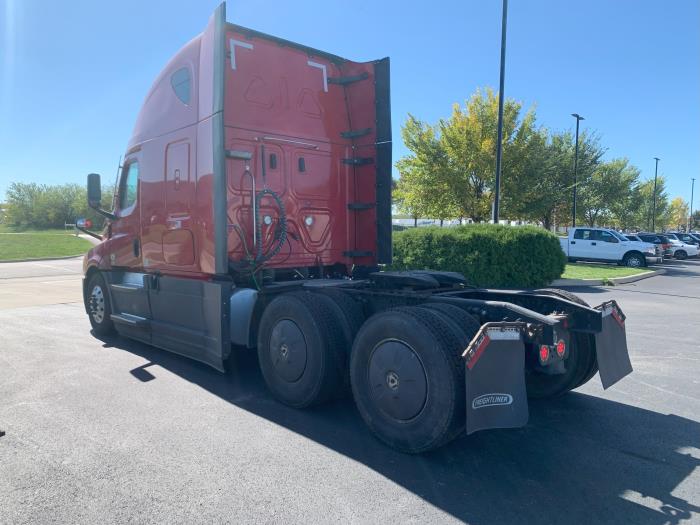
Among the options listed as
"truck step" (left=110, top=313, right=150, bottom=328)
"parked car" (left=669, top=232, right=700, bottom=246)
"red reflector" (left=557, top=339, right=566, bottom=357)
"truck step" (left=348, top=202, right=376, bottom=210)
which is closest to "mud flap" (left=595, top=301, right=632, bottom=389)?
"red reflector" (left=557, top=339, right=566, bottom=357)

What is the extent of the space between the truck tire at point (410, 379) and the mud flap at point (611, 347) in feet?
Result: 4.12

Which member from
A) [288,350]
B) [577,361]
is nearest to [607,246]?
[577,361]

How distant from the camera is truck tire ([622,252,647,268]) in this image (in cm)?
2345

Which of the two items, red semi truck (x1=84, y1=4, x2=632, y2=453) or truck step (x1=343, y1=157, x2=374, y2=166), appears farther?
truck step (x1=343, y1=157, x2=374, y2=166)

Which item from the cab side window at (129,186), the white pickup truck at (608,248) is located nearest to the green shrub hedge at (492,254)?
the cab side window at (129,186)

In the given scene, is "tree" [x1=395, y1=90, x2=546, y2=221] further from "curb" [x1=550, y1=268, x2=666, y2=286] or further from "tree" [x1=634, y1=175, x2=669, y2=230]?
"tree" [x1=634, y1=175, x2=669, y2=230]

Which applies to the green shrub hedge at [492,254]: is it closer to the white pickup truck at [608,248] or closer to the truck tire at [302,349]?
the truck tire at [302,349]

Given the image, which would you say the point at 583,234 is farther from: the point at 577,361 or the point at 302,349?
the point at 302,349

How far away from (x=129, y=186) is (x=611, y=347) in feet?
A: 20.3

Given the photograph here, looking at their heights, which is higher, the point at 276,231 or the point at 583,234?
the point at 276,231

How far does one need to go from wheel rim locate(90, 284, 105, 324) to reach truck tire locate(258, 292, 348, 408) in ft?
13.0

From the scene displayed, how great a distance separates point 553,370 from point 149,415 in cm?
341

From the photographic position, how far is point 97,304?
26.7ft

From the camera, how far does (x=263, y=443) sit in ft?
13.5
